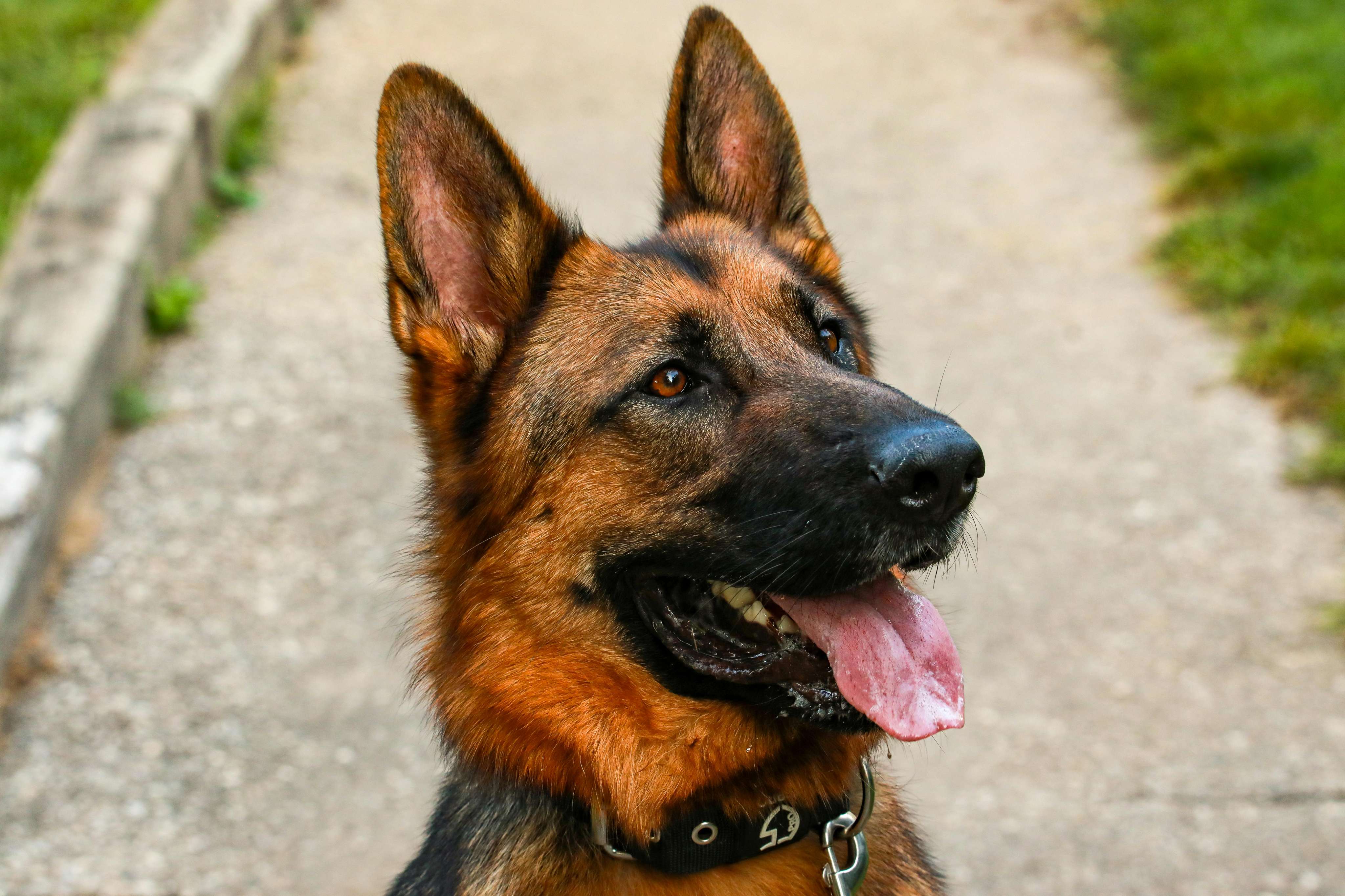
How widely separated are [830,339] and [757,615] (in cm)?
78

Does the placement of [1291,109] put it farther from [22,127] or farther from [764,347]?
[22,127]

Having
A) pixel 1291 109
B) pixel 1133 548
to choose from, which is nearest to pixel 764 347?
pixel 1133 548

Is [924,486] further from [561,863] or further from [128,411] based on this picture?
[128,411]

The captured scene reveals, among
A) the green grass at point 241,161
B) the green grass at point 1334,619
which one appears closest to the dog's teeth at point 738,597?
the green grass at point 1334,619

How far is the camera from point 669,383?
110 inches

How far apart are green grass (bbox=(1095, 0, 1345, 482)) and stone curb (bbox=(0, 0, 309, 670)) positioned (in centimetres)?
544

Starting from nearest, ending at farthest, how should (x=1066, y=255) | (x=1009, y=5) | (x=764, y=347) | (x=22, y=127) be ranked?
(x=764, y=347)
(x=22, y=127)
(x=1066, y=255)
(x=1009, y=5)

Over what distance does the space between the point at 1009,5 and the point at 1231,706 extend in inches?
304

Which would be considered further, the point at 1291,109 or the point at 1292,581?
the point at 1291,109

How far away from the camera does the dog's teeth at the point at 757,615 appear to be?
8.93ft

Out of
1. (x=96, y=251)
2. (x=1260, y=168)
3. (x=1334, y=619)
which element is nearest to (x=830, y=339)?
(x=1334, y=619)

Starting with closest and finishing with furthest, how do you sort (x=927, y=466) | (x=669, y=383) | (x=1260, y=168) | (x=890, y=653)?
(x=927, y=466)
(x=890, y=653)
(x=669, y=383)
(x=1260, y=168)

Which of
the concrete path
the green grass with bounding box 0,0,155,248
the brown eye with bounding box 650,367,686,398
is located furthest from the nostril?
the green grass with bounding box 0,0,155,248

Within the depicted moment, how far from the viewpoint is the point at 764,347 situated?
9.41ft
